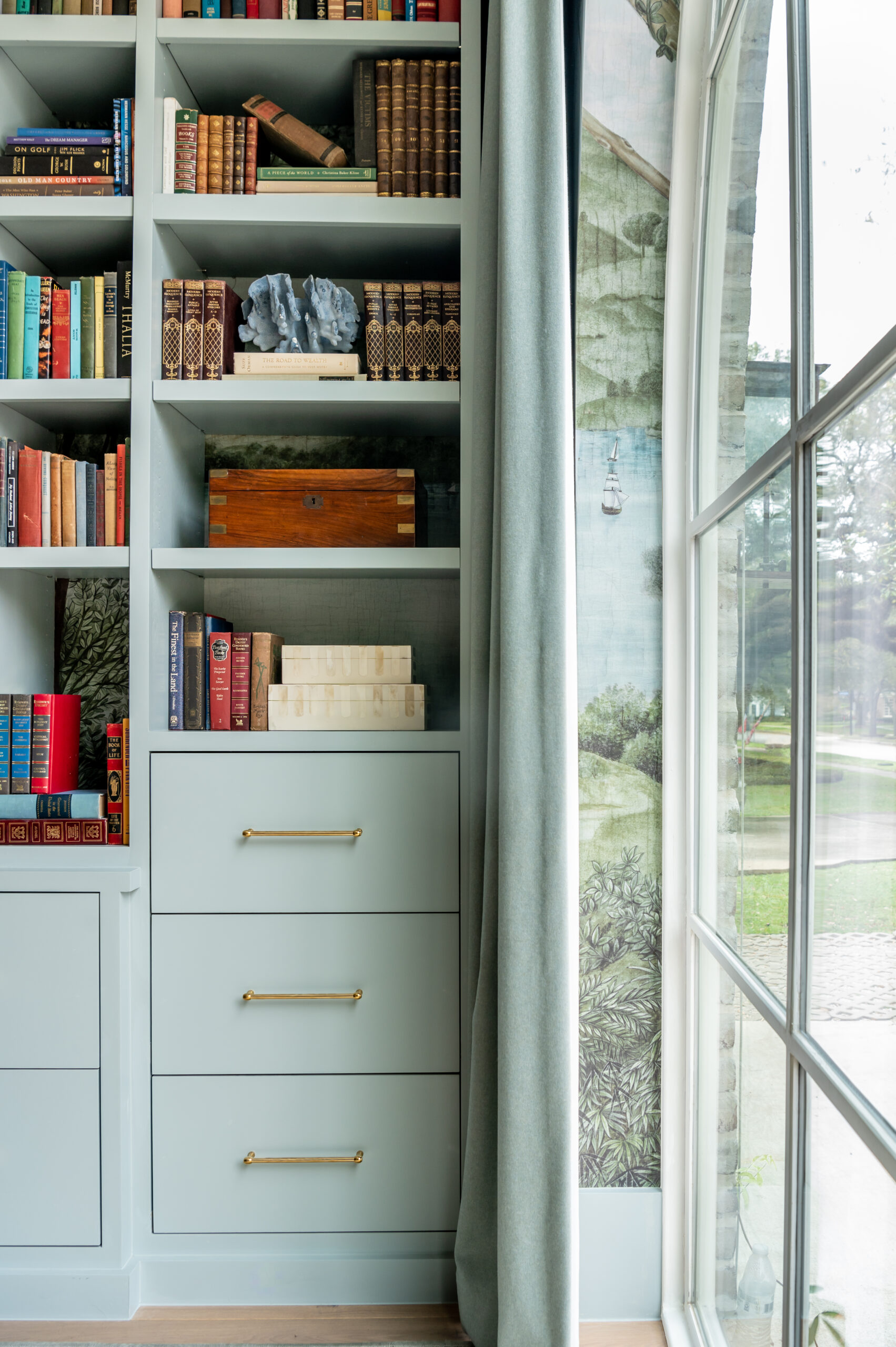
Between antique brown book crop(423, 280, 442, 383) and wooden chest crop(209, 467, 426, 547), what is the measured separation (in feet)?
0.65

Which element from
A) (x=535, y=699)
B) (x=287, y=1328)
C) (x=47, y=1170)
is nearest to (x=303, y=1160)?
(x=287, y=1328)

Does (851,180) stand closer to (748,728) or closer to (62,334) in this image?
(748,728)

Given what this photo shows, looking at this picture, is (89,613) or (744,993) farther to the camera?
(89,613)

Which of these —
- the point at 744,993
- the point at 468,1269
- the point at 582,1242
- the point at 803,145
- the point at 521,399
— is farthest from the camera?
the point at 582,1242

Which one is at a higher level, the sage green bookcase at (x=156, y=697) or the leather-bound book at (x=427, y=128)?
the leather-bound book at (x=427, y=128)

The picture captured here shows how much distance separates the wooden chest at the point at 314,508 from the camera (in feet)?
5.63

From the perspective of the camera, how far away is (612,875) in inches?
66.0

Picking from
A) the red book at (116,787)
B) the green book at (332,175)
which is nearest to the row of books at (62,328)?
the green book at (332,175)

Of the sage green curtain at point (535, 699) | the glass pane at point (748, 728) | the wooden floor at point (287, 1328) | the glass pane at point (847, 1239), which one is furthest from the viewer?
the wooden floor at point (287, 1328)

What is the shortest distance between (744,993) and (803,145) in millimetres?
1086

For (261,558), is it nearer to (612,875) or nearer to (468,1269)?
(612,875)

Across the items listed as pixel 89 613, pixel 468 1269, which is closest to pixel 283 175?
pixel 89 613

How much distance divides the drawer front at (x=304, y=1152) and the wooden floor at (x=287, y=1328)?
5.5 inches

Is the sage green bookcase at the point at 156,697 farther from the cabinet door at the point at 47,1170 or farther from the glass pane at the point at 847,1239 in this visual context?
the glass pane at the point at 847,1239
